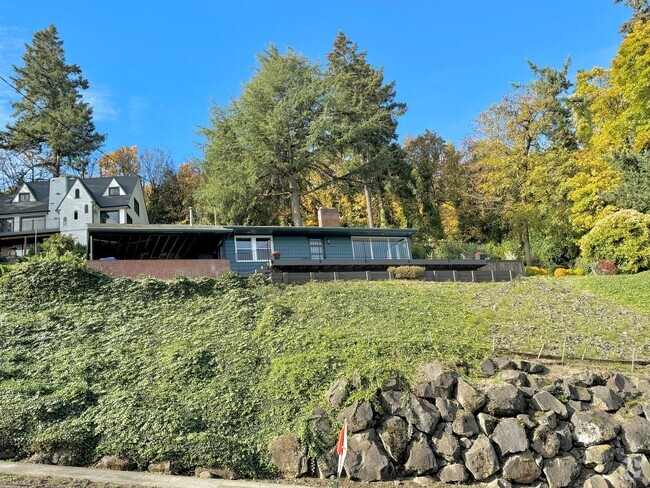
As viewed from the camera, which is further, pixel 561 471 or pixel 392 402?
pixel 392 402

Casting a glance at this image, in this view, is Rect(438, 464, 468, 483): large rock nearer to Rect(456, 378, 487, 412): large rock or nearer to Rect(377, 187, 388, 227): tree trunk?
Rect(456, 378, 487, 412): large rock

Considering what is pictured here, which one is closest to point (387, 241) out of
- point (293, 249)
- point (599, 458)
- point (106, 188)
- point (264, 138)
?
point (293, 249)

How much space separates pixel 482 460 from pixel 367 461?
215cm

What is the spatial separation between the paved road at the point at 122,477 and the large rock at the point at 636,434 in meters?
6.50

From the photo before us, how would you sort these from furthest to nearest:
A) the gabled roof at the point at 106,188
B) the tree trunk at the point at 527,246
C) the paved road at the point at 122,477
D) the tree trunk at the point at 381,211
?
the gabled roof at the point at 106,188 < the tree trunk at the point at 381,211 < the tree trunk at the point at 527,246 < the paved road at the point at 122,477

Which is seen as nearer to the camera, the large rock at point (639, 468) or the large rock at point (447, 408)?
the large rock at point (639, 468)

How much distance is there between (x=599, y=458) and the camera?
375 inches

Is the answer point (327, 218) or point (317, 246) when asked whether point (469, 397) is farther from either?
point (327, 218)

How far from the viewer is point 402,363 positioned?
451 inches

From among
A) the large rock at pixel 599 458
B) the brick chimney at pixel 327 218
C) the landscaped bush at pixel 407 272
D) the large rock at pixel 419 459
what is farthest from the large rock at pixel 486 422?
the brick chimney at pixel 327 218

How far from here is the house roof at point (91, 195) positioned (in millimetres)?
40281

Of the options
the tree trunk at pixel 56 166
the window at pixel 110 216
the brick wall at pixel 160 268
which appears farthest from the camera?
the tree trunk at pixel 56 166

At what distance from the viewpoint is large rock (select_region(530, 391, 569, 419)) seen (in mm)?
10133

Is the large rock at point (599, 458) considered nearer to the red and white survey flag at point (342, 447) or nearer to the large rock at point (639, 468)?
the large rock at point (639, 468)
